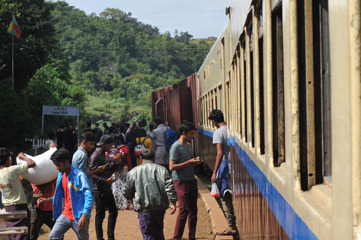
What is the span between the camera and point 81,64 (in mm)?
127875

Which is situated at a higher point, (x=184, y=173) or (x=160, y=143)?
(x=160, y=143)

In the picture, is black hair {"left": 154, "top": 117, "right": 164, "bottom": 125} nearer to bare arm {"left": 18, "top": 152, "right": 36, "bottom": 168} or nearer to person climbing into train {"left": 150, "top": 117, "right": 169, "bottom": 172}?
person climbing into train {"left": 150, "top": 117, "right": 169, "bottom": 172}

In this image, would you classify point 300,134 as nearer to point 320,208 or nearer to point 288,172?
point 288,172

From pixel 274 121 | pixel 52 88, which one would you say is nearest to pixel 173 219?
pixel 274 121

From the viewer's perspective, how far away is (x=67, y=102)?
54.0 metres

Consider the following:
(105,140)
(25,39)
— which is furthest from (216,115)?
(25,39)

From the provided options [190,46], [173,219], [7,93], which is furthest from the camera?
[190,46]

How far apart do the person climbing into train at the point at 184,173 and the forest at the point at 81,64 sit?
21.3 m

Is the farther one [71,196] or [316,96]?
[71,196]

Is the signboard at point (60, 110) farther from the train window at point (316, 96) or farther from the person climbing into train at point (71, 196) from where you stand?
the train window at point (316, 96)

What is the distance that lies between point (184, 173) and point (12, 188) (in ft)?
6.85

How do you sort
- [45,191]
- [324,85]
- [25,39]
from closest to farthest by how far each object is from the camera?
[324,85] < [45,191] < [25,39]

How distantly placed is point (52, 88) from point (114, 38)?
10515 cm

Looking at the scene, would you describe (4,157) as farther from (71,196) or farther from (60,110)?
(60,110)
